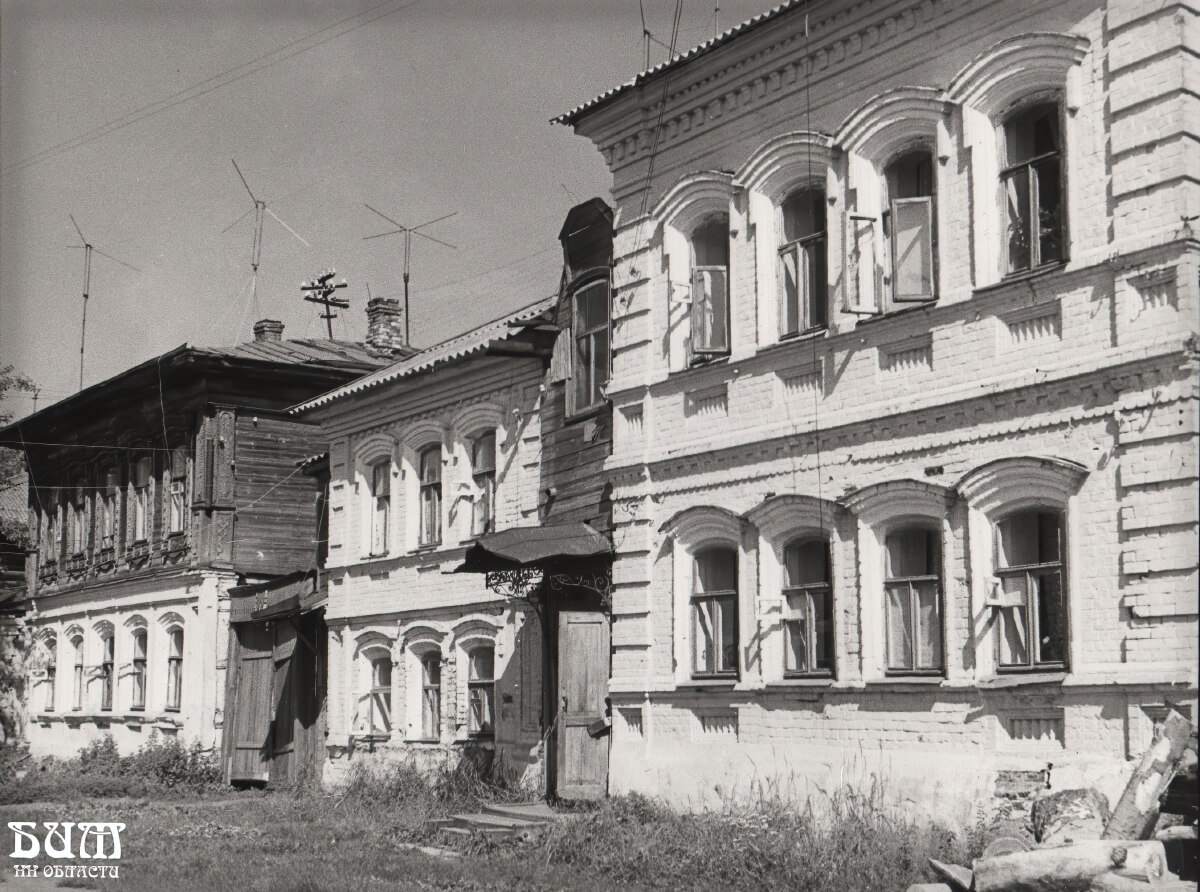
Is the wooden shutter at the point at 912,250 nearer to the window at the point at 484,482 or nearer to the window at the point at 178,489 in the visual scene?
the window at the point at 484,482

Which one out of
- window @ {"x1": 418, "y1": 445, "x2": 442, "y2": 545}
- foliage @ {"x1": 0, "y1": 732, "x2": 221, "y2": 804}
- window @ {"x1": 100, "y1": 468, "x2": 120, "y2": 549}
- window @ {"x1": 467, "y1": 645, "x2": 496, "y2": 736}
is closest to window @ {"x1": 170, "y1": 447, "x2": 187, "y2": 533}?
window @ {"x1": 100, "y1": 468, "x2": 120, "y2": 549}

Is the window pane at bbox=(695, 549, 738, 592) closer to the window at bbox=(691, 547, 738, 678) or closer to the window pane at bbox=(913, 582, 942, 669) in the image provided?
the window at bbox=(691, 547, 738, 678)

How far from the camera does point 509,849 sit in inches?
583

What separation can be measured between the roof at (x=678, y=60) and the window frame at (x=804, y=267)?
1.67 metres

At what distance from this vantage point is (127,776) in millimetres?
25422

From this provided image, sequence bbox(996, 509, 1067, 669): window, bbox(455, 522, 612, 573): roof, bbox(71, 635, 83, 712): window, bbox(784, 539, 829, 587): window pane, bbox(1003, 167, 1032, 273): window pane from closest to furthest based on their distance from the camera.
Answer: bbox(996, 509, 1067, 669): window → bbox(1003, 167, 1032, 273): window pane → bbox(784, 539, 829, 587): window pane → bbox(455, 522, 612, 573): roof → bbox(71, 635, 83, 712): window

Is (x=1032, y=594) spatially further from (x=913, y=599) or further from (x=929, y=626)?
(x=913, y=599)

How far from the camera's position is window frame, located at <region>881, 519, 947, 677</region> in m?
13.0

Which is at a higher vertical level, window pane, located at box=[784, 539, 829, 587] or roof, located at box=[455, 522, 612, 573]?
roof, located at box=[455, 522, 612, 573]

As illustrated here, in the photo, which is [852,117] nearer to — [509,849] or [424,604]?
[509,849]

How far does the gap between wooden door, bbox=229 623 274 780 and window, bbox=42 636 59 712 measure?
26.3ft

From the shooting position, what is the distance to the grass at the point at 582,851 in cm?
1210

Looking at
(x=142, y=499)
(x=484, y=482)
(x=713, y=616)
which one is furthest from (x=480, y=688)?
(x=142, y=499)

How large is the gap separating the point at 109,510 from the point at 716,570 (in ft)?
61.7
